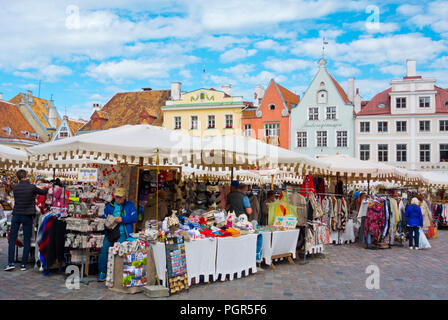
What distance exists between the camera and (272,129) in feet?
115

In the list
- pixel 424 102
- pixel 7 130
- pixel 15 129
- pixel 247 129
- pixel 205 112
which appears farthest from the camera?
pixel 15 129

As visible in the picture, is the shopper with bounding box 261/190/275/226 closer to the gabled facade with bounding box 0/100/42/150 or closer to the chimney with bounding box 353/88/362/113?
the chimney with bounding box 353/88/362/113

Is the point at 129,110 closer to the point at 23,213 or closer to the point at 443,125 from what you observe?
the point at 443,125

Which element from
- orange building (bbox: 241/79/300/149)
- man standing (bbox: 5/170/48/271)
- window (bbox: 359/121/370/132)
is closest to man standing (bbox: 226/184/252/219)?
man standing (bbox: 5/170/48/271)

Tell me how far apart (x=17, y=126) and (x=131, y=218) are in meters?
42.4

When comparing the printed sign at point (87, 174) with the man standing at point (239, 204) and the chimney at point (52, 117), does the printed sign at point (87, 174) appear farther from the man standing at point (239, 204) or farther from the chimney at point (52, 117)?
the chimney at point (52, 117)

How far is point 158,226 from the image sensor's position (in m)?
6.45

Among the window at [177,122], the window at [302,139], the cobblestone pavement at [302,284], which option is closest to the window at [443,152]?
the window at [302,139]

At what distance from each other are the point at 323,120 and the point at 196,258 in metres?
29.0

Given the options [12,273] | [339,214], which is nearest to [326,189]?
[339,214]

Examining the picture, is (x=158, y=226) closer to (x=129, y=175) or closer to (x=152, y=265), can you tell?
(x=152, y=265)

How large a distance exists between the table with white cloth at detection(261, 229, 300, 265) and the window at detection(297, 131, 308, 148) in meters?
25.8

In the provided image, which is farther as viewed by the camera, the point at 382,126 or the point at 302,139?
the point at 302,139

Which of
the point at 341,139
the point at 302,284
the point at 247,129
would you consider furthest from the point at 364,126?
the point at 302,284
